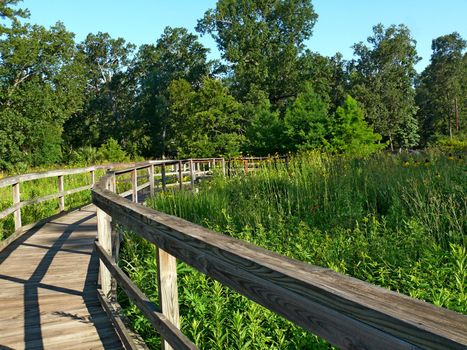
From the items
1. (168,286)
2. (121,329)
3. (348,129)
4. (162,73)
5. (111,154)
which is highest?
(162,73)

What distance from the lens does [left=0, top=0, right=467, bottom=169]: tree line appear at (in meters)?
34.8

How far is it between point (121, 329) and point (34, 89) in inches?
1696

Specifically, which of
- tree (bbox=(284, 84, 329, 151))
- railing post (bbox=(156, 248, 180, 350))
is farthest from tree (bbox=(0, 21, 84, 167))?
railing post (bbox=(156, 248, 180, 350))

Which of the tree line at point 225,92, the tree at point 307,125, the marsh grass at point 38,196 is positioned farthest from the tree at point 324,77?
the marsh grass at point 38,196

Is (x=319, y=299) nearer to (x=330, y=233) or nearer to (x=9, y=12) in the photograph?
(x=330, y=233)

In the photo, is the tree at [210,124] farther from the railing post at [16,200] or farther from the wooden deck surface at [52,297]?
the wooden deck surface at [52,297]

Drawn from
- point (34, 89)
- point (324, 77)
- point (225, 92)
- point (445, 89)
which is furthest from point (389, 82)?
point (34, 89)

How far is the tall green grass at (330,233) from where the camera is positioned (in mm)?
3701

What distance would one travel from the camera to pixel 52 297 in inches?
180

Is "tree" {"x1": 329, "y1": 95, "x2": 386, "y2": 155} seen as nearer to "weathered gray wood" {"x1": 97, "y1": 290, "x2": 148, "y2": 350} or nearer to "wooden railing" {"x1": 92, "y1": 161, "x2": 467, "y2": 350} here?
"weathered gray wood" {"x1": 97, "y1": 290, "x2": 148, "y2": 350}

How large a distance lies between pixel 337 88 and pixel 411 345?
5676 cm

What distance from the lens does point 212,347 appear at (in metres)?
3.56

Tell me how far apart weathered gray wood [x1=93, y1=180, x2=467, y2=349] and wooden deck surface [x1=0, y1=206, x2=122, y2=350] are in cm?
215

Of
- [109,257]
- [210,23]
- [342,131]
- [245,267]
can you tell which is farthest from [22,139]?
[245,267]
